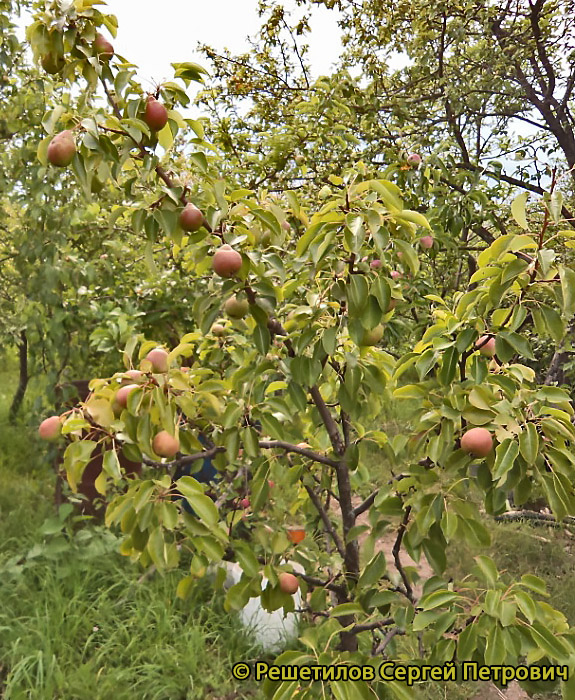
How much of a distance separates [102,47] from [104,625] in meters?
2.02

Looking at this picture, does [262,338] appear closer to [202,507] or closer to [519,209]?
[202,507]

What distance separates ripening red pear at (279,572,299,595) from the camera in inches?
50.8

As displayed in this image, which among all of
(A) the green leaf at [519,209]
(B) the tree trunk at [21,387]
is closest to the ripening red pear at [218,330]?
(A) the green leaf at [519,209]

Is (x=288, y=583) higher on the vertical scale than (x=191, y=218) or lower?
lower

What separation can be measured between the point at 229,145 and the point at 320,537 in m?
2.92

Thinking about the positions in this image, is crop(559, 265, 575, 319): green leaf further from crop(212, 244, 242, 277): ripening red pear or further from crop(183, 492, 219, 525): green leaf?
crop(183, 492, 219, 525): green leaf

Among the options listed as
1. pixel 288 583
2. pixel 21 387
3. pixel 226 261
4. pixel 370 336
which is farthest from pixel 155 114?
pixel 21 387

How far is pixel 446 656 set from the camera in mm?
1019

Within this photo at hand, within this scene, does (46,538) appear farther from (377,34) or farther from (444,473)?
(377,34)

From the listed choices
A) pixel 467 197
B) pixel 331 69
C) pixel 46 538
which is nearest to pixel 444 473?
pixel 467 197

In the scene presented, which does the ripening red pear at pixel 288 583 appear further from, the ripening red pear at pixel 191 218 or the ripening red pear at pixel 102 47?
the ripening red pear at pixel 102 47

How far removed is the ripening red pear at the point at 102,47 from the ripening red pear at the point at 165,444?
2.47ft

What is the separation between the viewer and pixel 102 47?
104 cm

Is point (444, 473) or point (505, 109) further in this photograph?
point (505, 109)
